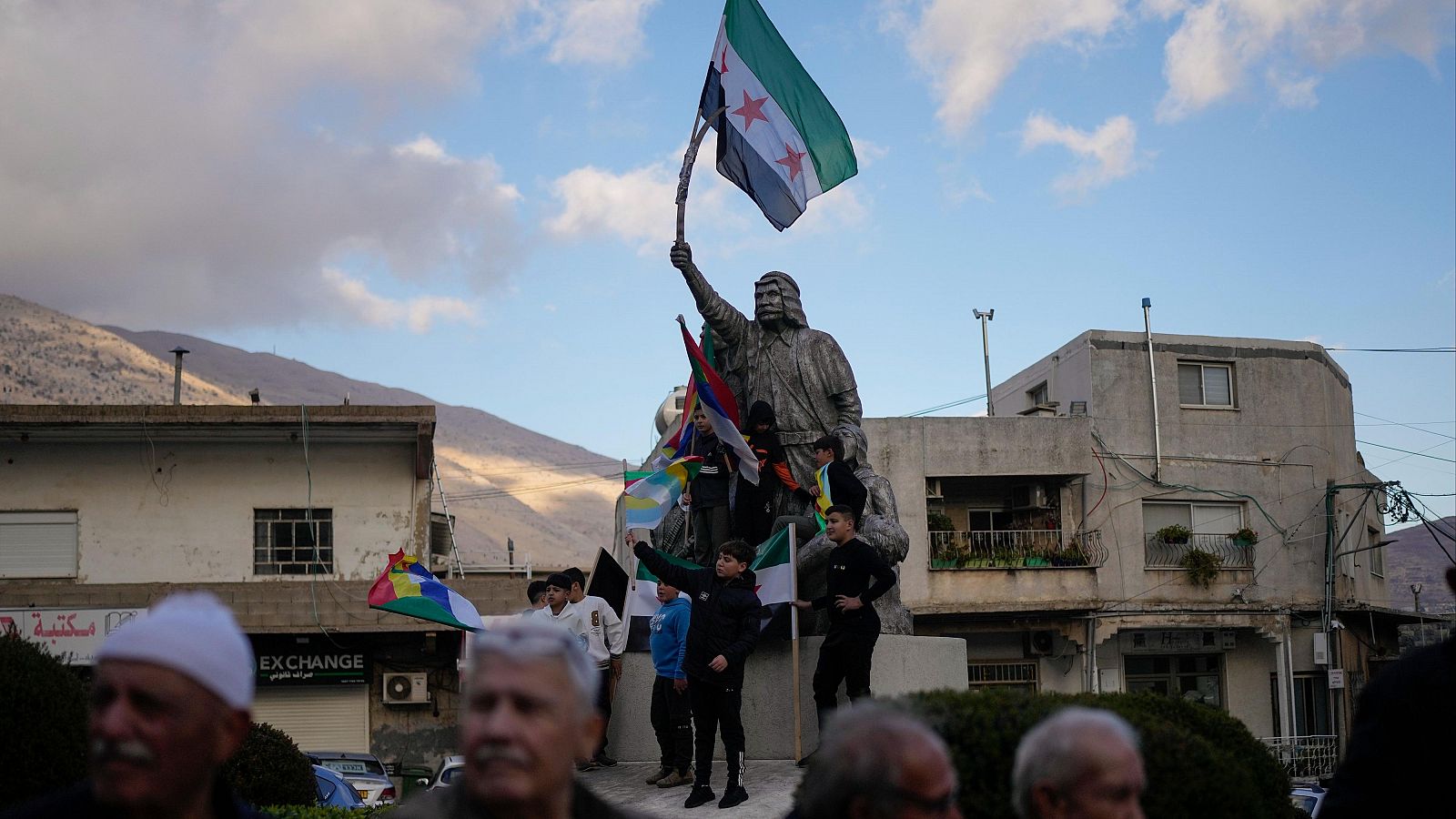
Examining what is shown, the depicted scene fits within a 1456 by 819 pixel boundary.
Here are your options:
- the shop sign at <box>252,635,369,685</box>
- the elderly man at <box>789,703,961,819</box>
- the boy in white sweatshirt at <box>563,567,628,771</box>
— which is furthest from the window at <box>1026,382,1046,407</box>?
the elderly man at <box>789,703,961,819</box>

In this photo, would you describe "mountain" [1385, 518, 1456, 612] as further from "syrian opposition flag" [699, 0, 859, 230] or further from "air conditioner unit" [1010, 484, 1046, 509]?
"syrian opposition flag" [699, 0, 859, 230]

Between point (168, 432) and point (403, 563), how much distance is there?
22.6 meters

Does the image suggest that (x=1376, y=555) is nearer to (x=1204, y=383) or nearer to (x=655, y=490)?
(x=1204, y=383)

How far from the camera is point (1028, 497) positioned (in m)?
35.0

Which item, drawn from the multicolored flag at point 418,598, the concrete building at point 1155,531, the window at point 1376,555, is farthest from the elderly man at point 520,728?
the window at point 1376,555

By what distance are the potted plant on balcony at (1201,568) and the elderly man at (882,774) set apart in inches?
1301

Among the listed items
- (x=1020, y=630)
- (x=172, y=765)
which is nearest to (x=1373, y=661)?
(x=1020, y=630)

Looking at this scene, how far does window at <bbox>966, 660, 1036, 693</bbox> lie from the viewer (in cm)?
3406

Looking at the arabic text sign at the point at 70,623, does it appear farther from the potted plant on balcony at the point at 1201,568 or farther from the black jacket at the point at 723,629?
the black jacket at the point at 723,629

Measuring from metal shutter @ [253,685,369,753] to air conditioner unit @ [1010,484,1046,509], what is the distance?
15395mm

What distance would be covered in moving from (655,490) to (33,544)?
25536mm

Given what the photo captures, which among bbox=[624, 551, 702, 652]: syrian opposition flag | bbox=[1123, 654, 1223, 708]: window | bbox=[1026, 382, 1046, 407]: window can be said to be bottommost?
bbox=[1123, 654, 1223, 708]: window

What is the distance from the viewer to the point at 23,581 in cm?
3164

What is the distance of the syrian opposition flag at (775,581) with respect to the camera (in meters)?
9.86
